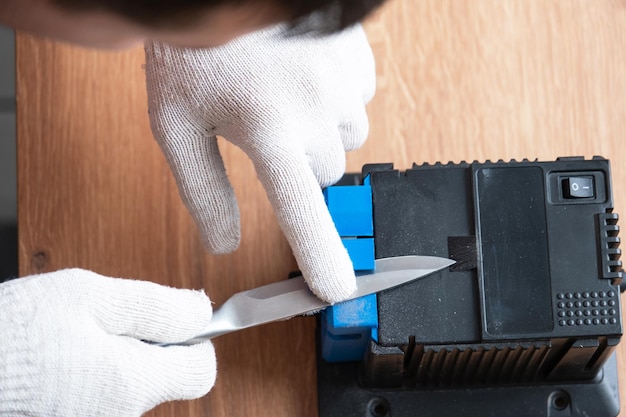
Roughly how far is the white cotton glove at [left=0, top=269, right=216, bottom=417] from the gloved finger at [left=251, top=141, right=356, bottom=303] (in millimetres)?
99

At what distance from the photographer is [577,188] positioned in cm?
68

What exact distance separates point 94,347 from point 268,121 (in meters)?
0.22

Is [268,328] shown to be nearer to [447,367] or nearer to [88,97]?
[447,367]

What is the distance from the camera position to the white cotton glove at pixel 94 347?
1.99ft

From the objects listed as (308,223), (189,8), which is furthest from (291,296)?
(189,8)

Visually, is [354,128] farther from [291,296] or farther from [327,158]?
[291,296]

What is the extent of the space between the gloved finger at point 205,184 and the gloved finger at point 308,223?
0.05m

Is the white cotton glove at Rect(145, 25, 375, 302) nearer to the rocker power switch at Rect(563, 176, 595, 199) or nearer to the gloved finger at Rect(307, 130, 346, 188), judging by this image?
the gloved finger at Rect(307, 130, 346, 188)

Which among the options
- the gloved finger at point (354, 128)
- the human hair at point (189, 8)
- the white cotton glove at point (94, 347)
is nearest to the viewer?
the human hair at point (189, 8)

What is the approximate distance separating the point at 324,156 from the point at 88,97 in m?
0.28

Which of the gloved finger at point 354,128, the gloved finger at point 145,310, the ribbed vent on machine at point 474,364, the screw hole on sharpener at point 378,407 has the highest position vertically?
the gloved finger at point 354,128

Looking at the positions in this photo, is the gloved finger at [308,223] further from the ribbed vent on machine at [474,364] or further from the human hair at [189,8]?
the human hair at [189,8]

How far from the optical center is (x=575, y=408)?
764 mm

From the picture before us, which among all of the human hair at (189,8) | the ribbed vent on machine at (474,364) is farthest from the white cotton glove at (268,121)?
the human hair at (189,8)
